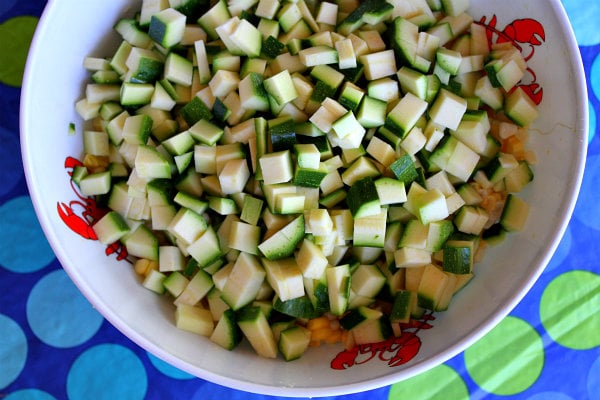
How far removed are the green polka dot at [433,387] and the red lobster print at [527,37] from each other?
0.94m

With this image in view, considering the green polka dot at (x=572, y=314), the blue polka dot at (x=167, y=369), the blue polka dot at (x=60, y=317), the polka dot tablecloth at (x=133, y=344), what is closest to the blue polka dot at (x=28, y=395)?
the polka dot tablecloth at (x=133, y=344)

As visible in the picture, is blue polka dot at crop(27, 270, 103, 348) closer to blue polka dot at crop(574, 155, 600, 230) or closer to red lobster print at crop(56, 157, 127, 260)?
red lobster print at crop(56, 157, 127, 260)

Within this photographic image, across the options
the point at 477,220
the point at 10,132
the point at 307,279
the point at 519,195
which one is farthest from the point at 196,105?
the point at 519,195

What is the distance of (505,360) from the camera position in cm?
190

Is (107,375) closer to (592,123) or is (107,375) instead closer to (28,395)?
(28,395)

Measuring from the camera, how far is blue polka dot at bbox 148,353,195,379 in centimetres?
184

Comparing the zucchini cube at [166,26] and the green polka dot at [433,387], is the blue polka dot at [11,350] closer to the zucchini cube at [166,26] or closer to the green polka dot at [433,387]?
the zucchini cube at [166,26]

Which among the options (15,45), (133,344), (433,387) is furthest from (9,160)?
(433,387)

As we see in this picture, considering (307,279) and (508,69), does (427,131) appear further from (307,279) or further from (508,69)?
(307,279)

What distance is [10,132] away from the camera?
1.90m

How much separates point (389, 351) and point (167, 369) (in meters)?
0.75

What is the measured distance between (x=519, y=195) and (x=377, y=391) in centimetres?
79

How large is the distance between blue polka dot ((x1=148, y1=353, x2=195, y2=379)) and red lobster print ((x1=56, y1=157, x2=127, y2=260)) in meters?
0.40

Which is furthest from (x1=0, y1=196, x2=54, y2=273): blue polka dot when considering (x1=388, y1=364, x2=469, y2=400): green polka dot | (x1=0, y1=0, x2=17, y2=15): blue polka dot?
(x1=388, y1=364, x2=469, y2=400): green polka dot
